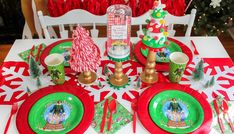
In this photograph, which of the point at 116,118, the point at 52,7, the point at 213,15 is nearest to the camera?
the point at 116,118

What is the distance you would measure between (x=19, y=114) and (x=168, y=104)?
0.57m

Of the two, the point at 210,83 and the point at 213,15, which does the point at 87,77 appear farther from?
the point at 213,15

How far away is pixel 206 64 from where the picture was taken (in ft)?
4.00

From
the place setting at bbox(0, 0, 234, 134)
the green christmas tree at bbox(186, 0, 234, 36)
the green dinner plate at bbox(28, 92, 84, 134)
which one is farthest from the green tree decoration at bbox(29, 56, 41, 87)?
the green christmas tree at bbox(186, 0, 234, 36)

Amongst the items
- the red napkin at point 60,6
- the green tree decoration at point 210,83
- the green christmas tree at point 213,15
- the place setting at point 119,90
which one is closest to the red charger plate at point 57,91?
the place setting at point 119,90

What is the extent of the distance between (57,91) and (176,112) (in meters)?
0.48

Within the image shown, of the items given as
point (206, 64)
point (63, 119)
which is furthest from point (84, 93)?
point (206, 64)

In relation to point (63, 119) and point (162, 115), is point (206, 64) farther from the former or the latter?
point (63, 119)

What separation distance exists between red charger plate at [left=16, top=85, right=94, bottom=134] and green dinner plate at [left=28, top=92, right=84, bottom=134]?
0.5 inches

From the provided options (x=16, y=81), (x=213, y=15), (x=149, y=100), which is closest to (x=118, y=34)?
(x=149, y=100)

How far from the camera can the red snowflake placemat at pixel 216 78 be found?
108 centimetres

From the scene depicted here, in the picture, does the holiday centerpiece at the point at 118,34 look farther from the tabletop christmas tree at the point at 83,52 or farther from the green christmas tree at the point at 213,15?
the green christmas tree at the point at 213,15

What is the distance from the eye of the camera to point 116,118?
0.98 metres

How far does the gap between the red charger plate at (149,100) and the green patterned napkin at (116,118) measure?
0.05 meters
